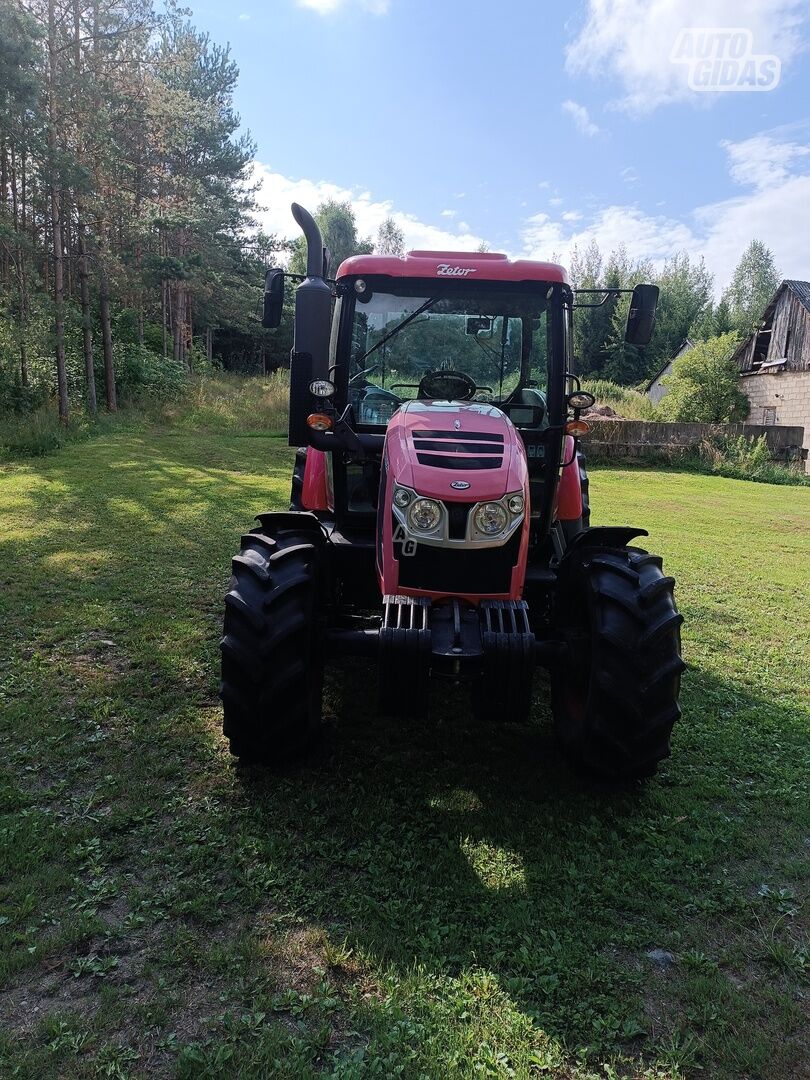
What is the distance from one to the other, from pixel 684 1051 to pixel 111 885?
6.16 feet

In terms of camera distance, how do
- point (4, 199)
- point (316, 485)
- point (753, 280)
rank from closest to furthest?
point (316, 485) < point (4, 199) < point (753, 280)

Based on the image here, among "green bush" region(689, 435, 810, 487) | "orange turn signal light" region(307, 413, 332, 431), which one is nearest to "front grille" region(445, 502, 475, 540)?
"orange turn signal light" region(307, 413, 332, 431)

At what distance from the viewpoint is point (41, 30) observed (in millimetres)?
12445

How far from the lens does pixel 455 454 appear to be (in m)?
3.12

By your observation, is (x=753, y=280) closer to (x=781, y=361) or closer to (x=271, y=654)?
(x=781, y=361)

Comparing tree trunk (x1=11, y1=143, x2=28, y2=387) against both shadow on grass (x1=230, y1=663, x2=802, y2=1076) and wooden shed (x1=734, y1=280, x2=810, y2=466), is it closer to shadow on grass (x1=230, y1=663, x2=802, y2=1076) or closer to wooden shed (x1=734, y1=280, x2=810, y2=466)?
shadow on grass (x1=230, y1=663, x2=802, y2=1076)

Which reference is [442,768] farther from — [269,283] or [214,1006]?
[269,283]

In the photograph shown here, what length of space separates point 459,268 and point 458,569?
165 centimetres

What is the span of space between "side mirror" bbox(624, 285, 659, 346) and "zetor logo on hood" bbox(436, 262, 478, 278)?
2.99ft

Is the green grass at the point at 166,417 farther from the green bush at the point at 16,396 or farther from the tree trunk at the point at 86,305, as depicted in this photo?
the tree trunk at the point at 86,305

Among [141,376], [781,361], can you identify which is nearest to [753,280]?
[781,361]

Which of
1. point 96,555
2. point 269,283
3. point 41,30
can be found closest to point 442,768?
point 269,283

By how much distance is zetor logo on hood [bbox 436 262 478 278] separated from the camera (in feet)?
→ 12.1

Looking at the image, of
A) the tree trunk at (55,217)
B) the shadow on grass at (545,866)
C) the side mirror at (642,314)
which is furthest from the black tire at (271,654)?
the tree trunk at (55,217)
